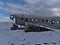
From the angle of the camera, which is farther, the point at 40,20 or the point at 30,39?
the point at 40,20

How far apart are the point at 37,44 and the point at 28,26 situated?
13.0m

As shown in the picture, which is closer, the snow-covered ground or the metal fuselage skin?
the snow-covered ground

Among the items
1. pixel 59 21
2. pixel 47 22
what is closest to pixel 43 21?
pixel 47 22

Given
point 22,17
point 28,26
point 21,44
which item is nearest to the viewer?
point 21,44

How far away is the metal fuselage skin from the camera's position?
34.1 metres

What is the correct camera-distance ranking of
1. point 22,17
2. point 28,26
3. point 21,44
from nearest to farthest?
point 21,44, point 28,26, point 22,17

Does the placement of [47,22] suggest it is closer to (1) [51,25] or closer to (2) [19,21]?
(1) [51,25]

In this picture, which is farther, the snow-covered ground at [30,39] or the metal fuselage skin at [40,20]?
the metal fuselage skin at [40,20]

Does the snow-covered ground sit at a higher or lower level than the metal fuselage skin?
lower

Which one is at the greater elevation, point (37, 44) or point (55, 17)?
point (55, 17)

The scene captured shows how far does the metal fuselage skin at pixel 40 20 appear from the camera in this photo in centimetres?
3412

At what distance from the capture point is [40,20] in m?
34.3

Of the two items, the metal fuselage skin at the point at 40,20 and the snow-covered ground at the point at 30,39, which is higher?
the metal fuselage skin at the point at 40,20

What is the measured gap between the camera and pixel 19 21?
34.4 metres
